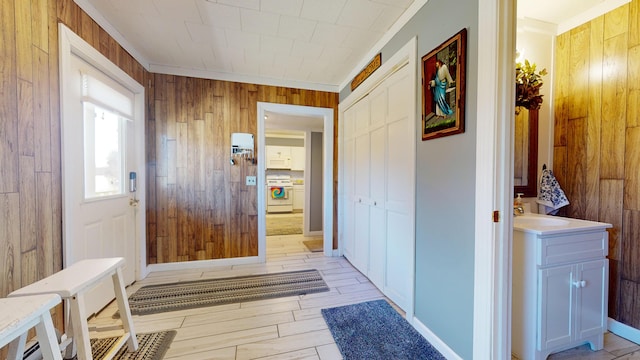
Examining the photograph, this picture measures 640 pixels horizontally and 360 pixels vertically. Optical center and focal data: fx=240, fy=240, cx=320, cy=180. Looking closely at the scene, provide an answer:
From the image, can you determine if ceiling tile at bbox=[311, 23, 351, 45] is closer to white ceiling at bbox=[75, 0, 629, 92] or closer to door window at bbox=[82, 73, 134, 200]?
white ceiling at bbox=[75, 0, 629, 92]

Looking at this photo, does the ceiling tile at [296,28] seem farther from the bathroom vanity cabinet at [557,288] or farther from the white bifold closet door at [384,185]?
the bathroom vanity cabinet at [557,288]

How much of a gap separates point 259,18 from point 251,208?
85.5 inches

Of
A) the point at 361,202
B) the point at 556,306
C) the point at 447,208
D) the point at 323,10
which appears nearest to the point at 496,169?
the point at 447,208

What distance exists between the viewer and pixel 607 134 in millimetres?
1888

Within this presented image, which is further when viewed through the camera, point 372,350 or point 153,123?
point 153,123

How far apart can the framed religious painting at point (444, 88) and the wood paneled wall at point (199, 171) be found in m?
2.10

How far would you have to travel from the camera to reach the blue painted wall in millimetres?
1355

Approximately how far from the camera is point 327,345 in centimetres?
166

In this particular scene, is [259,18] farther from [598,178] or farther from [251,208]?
[598,178]

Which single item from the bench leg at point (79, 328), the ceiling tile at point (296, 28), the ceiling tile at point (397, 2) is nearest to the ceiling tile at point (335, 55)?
the ceiling tile at point (296, 28)

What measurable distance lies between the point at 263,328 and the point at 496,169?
74.7 inches

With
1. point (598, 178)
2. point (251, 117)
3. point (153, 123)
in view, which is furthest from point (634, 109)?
point (153, 123)

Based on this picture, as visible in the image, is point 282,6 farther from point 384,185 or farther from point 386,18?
point 384,185

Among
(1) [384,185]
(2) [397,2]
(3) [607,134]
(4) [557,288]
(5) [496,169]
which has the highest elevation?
(2) [397,2]
